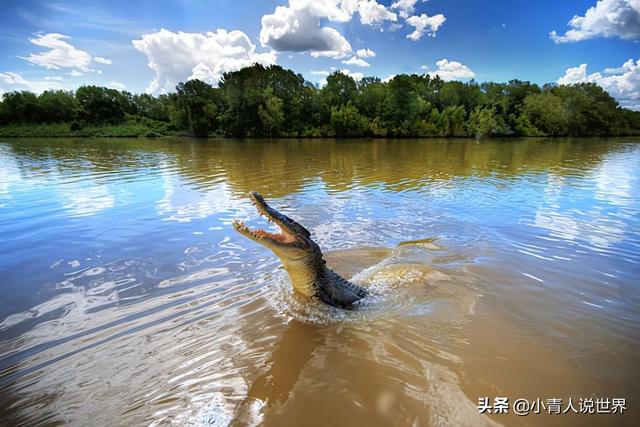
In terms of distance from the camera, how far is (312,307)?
470 centimetres

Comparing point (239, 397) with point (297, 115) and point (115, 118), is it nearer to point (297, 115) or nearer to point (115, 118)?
point (297, 115)

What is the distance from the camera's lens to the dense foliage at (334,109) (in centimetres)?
6475

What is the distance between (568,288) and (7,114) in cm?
10135

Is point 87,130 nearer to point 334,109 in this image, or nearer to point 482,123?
point 334,109

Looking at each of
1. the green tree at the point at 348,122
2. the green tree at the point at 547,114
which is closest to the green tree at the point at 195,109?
the green tree at the point at 348,122

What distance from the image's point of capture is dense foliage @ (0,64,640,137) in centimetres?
6475

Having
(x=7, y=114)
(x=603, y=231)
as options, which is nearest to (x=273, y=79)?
(x=7, y=114)

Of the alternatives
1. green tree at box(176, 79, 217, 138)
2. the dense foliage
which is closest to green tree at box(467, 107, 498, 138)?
the dense foliage

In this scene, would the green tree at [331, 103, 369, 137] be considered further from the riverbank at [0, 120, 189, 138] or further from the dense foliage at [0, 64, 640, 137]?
the riverbank at [0, 120, 189, 138]

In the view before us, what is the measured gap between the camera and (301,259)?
4.55 meters

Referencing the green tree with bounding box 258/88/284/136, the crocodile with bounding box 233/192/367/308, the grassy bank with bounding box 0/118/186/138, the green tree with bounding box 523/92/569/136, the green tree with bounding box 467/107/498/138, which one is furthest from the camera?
the green tree with bounding box 523/92/569/136

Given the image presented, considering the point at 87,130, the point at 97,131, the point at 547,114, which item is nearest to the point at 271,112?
the point at 97,131

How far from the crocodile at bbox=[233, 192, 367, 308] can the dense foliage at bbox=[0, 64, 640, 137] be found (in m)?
61.9

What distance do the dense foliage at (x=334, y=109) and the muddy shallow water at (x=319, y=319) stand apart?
192ft
